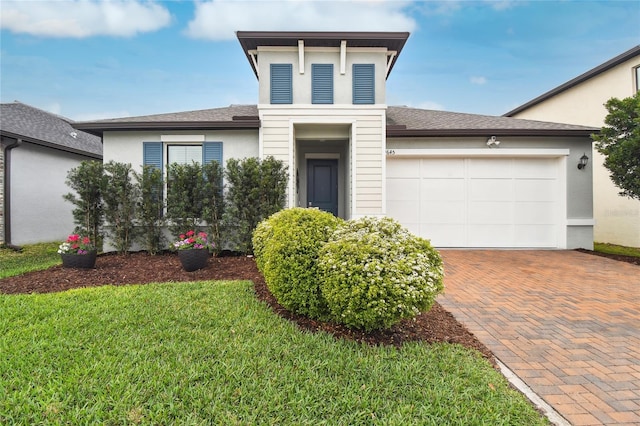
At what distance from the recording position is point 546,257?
284 inches

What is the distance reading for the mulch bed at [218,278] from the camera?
3.03m

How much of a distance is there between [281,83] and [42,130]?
9242 millimetres

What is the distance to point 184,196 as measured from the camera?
6832mm

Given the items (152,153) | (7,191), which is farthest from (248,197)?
(7,191)

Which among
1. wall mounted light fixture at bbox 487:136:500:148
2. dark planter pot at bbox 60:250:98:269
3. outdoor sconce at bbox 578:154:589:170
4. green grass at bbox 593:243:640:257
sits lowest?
green grass at bbox 593:243:640:257

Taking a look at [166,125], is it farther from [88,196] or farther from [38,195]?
[38,195]

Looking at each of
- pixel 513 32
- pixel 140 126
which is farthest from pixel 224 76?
pixel 513 32

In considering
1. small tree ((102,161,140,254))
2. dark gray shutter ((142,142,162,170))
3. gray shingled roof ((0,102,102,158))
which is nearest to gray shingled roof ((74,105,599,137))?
dark gray shutter ((142,142,162,170))

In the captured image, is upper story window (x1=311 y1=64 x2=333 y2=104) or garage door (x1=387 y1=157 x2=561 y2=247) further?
garage door (x1=387 y1=157 x2=561 y2=247)

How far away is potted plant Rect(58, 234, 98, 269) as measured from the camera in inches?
222

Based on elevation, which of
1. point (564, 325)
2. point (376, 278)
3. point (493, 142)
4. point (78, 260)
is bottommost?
point (564, 325)

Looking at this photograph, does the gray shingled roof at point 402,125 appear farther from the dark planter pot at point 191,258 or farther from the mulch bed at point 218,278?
the dark planter pot at point 191,258

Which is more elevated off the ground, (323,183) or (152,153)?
(152,153)

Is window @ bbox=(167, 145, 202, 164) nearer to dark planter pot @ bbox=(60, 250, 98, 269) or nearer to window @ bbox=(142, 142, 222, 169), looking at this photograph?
window @ bbox=(142, 142, 222, 169)
